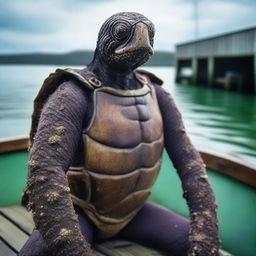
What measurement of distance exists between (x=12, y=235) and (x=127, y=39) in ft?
3.93

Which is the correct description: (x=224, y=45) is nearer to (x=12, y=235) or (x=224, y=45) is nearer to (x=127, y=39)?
(x=12, y=235)

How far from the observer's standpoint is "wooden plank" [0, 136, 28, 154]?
243cm

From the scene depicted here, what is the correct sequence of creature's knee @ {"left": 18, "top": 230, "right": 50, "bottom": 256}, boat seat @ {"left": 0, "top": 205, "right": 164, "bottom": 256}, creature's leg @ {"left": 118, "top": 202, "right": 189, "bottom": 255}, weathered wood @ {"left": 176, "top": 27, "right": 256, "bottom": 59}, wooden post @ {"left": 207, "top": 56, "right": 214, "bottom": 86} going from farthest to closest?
wooden post @ {"left": 207, "top": 56, "right": 214, "bottom": 86} → weathered wood @ {"left": 176, "top": 27, "right": 256, "bottom": 59} → boat seat @ {"left": 0, "top": 205, "right": 164, "bottom": 256} → creature's leg @ {"left": 118, "top": 202, "right": 189, "bottom": 255} → creature's knee @ {"left": 18, "top": 230, "right": 50, "bottom": 256}

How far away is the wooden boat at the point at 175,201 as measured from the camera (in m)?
1.78

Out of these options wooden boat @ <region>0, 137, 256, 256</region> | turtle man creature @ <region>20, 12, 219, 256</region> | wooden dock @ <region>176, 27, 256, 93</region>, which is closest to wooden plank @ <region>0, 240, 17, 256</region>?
wooden boat @ <region>0, 137, 256, 256</region>

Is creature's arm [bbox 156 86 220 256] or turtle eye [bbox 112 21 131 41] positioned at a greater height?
turtle eye [bbox 112 21 131 41]

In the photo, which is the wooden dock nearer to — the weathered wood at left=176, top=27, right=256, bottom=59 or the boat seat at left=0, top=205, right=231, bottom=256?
the weathered wood at left=176, top=27, right=256, bottom=59

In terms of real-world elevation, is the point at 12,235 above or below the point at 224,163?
below

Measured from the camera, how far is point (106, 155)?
1.30m

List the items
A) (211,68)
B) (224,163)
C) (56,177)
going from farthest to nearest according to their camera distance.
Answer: (211,68) → (224,163) → (56,177)

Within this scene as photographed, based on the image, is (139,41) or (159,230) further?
(159,230)

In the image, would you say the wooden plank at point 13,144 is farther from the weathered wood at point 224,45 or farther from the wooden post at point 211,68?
the wooden post at point 211,68

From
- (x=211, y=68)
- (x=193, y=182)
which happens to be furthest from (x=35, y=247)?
(x=211, y=68)

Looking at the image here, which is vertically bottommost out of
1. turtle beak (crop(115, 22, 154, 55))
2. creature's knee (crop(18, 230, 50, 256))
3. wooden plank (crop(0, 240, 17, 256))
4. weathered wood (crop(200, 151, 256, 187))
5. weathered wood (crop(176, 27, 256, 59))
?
wooden plank (crop(0, 240, 17, 256))
